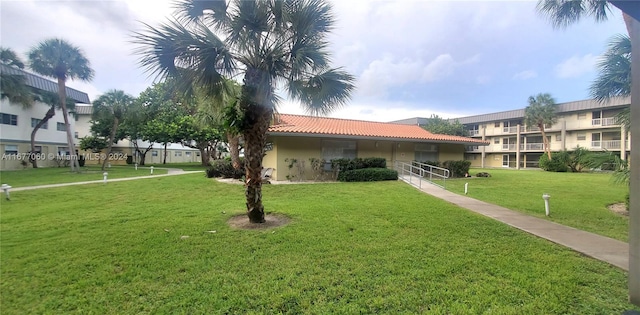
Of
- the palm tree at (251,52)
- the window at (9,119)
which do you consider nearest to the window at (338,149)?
the palm tree at (251,52)

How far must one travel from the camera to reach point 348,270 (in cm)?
397

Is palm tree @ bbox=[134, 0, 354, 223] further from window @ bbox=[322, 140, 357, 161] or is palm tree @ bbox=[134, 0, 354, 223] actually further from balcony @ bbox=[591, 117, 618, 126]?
balcony @ bbox=[591, 117, 618, 126]

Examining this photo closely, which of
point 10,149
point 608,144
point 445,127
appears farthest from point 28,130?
point 608,144

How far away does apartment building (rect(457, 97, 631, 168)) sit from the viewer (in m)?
30.9

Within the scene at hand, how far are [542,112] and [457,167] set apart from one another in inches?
967

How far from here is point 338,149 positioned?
16.7 metres

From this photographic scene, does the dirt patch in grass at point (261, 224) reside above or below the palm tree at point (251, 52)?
below

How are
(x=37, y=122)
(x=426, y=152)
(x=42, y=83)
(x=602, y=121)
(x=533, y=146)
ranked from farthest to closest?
(x=533, y=146) → (x=602, y=121) → (x=37, y=122) → (x=42, y=83) → (x=426, y=152)

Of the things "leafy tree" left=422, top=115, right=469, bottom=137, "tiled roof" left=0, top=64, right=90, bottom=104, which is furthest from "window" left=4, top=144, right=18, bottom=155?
"leafy tree" left=422, top=115, right=469, bottom=137

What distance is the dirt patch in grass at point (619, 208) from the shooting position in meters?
8.39

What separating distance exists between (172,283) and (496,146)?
4910 cm

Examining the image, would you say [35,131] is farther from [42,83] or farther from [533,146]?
[533,146]

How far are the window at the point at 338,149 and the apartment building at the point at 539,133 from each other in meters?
27.1

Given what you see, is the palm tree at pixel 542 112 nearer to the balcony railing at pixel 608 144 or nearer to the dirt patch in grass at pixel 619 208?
the balcony railing at pixel 608 144
